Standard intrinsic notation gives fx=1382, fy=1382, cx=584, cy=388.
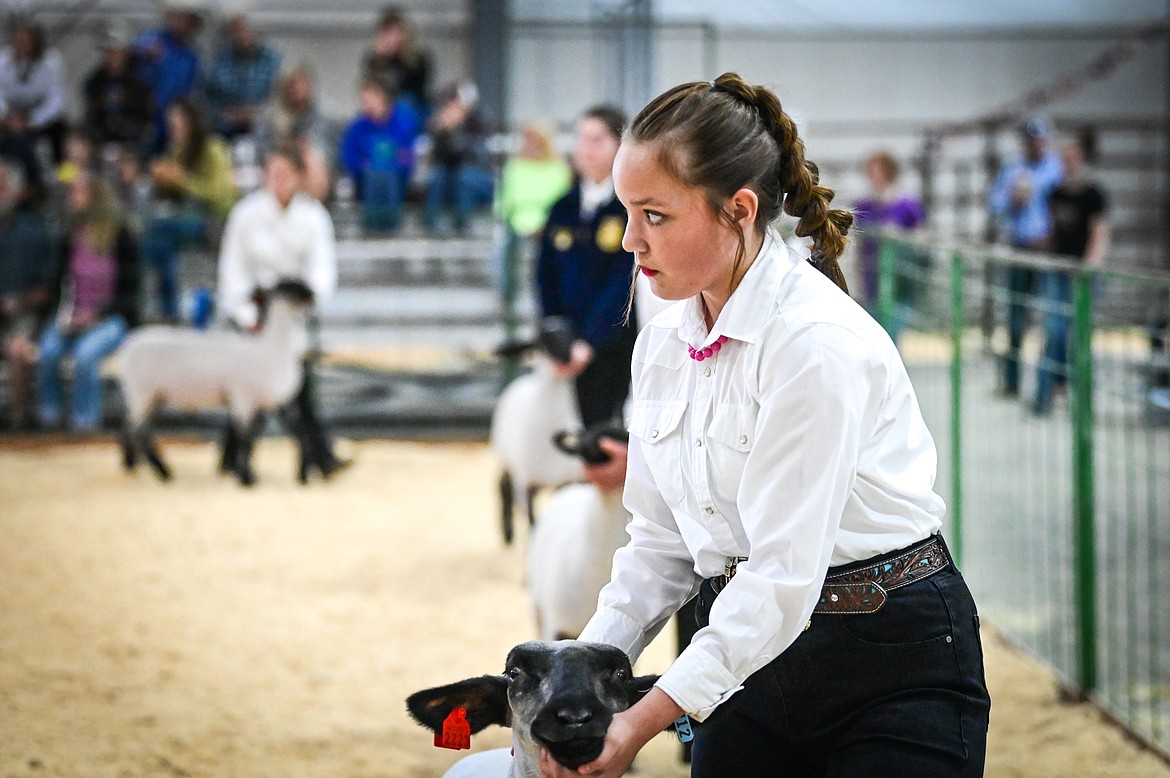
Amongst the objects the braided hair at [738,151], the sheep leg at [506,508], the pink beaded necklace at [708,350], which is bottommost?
the sheep leg at [506,508]

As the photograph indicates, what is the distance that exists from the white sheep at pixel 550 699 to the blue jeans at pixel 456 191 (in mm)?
9313

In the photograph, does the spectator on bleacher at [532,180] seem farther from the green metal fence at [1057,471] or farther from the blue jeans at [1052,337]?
the blue jeans at [1052,337]

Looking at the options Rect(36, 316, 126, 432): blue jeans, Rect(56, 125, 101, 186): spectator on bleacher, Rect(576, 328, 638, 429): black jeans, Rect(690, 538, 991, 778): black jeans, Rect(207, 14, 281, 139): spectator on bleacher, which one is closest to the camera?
Rect(690, 538, 991, 778): black jeans

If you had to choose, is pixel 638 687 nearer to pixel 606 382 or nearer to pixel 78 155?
pixel 606 382

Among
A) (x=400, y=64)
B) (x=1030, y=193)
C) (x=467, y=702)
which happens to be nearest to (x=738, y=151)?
(x=467, y=702)

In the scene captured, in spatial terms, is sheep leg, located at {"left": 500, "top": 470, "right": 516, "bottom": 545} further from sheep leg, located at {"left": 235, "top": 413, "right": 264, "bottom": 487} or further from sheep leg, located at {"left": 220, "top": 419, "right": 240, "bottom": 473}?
sheep leg, located at {"left": 220, "top": 419, "right": 240, "bottom": 473}

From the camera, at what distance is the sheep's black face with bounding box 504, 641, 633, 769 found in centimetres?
163

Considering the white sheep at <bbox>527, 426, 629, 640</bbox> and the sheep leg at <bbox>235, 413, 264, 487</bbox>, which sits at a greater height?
the white sheep at <bbox>527, 426, 629, 640</bbox>

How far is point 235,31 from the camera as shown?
12117mm

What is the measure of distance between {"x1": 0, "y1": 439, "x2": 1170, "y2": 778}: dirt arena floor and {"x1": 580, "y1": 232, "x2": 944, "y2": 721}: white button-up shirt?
2264mm

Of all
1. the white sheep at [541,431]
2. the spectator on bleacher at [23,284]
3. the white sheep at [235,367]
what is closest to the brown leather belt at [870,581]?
the white sheep at [541,431]

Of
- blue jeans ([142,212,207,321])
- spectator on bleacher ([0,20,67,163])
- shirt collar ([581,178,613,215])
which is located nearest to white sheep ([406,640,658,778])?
shirt collar ([581,178,613,215])

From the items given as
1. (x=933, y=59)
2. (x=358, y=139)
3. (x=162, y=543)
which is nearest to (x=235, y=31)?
(x=358, y=139)

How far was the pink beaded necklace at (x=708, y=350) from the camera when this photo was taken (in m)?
1.77
